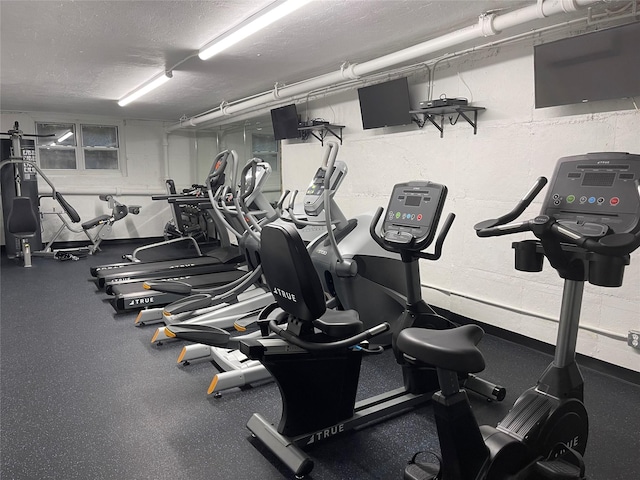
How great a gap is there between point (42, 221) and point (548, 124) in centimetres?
903

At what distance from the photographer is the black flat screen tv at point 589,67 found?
9.71ft

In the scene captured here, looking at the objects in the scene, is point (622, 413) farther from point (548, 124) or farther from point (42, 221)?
point (42, 221)

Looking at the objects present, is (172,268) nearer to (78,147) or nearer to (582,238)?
(78,147)

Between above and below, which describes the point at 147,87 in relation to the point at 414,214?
above

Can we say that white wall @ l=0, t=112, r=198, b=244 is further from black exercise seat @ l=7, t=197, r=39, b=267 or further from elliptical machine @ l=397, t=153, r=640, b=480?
elliptical machine @ l=397, t=153, r=640, b=480

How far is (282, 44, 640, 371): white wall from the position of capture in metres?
3.35

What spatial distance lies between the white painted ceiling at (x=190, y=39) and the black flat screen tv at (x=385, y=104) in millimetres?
372

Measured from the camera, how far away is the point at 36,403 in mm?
2979

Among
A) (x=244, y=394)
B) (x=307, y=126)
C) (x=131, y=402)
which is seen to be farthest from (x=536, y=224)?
(x=307, y=126)

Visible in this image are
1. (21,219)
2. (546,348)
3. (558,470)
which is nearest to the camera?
(558,470)

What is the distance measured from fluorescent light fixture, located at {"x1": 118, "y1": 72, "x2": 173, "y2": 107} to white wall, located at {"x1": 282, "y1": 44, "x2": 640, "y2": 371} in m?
2.71

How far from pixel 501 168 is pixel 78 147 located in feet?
28.7

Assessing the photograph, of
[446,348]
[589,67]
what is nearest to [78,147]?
[589,67]

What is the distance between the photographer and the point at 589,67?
3.18 metres
